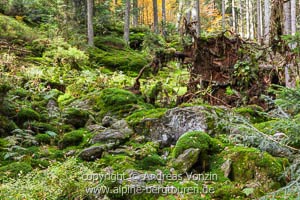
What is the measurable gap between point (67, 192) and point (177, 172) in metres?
1.82

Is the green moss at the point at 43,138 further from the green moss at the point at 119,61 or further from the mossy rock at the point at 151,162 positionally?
the green moss at the point at 119,61

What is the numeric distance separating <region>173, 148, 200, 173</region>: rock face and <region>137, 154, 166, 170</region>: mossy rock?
0.36 meters

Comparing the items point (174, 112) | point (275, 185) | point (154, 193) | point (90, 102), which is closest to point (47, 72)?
point (90, 102)

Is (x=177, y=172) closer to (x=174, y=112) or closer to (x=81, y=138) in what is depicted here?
(x=174, y=112)

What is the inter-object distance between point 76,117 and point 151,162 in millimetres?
3253

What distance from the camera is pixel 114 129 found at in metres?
7.08

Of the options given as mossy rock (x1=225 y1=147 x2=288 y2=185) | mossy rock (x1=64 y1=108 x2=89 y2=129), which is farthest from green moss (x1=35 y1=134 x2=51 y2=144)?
mossy rock (x1=225 y1=147 x2=288 y2=185)

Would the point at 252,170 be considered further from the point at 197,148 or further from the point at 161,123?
the point at 161,123

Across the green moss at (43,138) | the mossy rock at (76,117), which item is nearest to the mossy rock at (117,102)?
the mossy rock at (76,117)

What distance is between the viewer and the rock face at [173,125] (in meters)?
6.66

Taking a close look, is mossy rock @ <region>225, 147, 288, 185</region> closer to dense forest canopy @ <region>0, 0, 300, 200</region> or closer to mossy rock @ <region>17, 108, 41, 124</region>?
dense forest canopy @ <region>0, 0, 300, 200</region>

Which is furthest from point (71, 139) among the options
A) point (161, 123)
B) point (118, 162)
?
point (161, 123)

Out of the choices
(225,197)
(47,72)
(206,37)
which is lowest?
(225,197)

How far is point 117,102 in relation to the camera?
879cm
